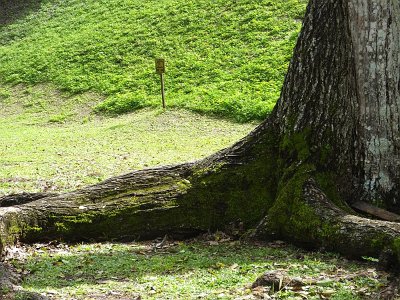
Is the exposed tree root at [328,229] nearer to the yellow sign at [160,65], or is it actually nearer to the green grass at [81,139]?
the green grass at [81,139]

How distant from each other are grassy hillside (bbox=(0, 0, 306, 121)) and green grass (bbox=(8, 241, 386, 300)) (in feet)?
37.7

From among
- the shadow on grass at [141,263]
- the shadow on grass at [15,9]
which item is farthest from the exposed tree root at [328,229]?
the shadow on grass at [15,9]

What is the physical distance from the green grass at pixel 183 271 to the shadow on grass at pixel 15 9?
1120 inches

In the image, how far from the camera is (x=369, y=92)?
20.1ft

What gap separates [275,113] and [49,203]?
8.42 ft

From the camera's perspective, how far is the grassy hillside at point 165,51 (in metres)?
20.2

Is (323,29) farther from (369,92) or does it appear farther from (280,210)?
(280,210)

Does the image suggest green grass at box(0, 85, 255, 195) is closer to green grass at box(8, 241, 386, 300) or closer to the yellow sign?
the yellow sign

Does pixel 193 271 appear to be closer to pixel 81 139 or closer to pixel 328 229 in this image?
pixel 328 229

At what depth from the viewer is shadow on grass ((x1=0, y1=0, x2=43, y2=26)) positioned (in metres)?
33.0

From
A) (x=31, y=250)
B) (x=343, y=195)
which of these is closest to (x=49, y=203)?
(x=31, y=250)

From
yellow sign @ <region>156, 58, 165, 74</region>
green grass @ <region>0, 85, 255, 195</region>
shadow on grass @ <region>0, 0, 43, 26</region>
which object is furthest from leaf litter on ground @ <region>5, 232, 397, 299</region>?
shadow on grass @ <region>0, 0, 43, 26</region>

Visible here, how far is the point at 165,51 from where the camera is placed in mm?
24203

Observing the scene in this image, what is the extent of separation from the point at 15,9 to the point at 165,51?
520 inches
